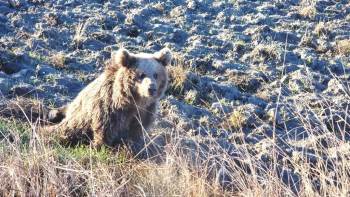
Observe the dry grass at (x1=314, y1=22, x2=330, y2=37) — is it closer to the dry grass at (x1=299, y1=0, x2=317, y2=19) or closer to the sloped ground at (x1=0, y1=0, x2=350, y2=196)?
the sloped ground at (x1=0, y1=0, x2=350, y2=196)

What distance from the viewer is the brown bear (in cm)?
604

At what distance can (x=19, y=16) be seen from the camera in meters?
8.68

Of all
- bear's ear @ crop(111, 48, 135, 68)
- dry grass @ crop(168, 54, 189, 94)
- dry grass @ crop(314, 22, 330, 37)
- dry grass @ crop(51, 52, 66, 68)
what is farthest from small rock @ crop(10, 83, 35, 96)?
dry grass @ crop(314, 22, 330, 37)

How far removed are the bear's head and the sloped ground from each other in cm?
40

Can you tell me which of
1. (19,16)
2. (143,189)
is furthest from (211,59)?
(143,189)

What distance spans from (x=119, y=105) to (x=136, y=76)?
1.03ft

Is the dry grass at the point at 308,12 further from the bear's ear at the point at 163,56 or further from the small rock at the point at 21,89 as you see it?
the small rock at the point at 21,89

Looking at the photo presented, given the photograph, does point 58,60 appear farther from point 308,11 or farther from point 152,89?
point 308,11

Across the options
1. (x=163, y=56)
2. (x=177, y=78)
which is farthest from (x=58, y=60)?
(x=163, y=56)

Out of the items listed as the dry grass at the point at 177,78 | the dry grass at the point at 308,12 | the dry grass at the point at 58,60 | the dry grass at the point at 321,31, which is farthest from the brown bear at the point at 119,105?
the dry grass at the point at 308,12

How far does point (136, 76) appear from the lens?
6043mm

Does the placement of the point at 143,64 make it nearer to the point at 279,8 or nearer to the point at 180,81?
the point at 180,81

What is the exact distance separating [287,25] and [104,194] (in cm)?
539

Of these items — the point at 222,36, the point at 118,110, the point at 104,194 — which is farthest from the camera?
the point at 222,36
